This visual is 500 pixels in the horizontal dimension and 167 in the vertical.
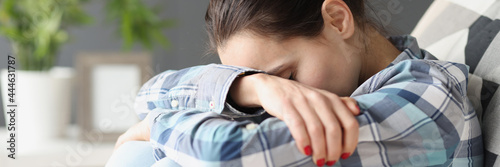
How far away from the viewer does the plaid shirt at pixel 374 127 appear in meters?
0.48

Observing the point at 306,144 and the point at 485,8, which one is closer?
the point at 306,144

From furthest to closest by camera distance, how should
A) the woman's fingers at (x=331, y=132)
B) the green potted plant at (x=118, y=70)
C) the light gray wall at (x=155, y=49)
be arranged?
1. the light gray wall at (x=155, y=49)
2. the green potted plant at (x=118, y=70)
3. the woman's fingers at (x=331, y=132)

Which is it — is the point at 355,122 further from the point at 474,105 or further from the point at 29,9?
the point at 29,9

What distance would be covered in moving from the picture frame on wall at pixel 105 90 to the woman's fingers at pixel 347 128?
1.70m

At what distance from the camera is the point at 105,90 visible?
2.14 metres

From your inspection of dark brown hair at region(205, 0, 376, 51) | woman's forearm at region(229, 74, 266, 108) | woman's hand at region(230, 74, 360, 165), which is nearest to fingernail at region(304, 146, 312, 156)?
woman's hand at region(230, 74, 360, 165)

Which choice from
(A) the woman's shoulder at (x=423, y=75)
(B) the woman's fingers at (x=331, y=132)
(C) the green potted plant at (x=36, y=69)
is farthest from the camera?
(C) the green potted plant at (x=36, y=69)

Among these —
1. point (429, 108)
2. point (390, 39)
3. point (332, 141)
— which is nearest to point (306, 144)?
point (332, 141)

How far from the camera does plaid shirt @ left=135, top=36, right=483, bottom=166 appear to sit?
48 centimetres

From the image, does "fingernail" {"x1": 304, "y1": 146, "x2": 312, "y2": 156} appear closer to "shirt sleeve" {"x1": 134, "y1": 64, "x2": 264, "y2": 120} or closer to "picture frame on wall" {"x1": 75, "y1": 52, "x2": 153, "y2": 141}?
"shirt sleeve" {"x1": 134, "y1": 64, "x2": 264, "y2": 120}

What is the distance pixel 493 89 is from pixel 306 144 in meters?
0.33

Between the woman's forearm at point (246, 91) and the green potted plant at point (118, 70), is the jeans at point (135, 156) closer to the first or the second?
the woman's forearm at point (246, 91)

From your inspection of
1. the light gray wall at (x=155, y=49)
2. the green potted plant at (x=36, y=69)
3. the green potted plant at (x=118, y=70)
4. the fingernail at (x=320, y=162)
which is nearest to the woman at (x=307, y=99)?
the fingernail at (x=320, y=162)

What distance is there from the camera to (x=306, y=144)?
462 mm
